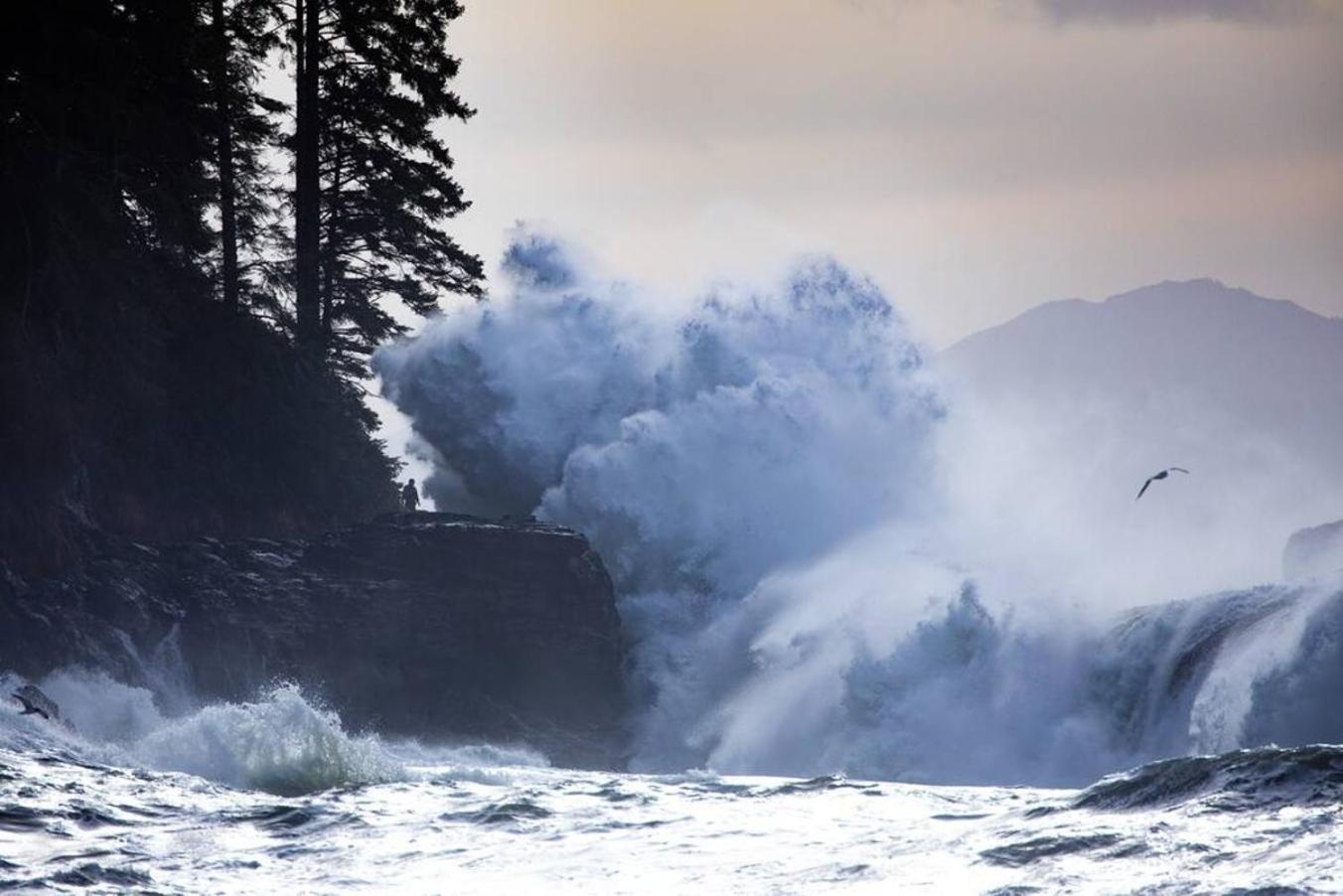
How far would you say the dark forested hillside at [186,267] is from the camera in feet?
93.2

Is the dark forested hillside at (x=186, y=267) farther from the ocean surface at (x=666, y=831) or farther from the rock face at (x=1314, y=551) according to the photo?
the rock face at (x=1314, y=551)

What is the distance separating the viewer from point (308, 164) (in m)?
37.2

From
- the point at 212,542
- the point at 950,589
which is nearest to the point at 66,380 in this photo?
the point at 212,542

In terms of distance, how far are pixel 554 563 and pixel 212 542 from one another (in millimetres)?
4863

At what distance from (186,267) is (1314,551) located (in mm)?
19132

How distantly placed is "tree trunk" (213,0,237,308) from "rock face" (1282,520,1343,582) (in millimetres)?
16835

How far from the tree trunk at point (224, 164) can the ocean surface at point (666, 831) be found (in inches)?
505

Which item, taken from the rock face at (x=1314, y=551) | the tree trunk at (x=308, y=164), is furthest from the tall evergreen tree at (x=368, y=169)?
the rock face at (x=1314, y=551)

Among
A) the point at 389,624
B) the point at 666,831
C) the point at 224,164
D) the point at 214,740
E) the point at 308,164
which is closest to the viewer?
the point at 666,831

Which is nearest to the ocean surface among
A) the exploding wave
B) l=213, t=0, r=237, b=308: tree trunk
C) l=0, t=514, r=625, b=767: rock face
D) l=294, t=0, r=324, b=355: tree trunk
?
l=0, t=514, r=625, b=767: rock face

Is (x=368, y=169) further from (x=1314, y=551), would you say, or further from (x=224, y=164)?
(x=1314, y=551)

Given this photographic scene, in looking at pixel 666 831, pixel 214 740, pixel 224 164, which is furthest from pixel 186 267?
pixel 666 831

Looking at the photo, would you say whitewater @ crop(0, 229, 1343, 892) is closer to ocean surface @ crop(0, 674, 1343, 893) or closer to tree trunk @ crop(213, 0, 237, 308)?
ocean surface @ crop(0, 674, 1343, 893)

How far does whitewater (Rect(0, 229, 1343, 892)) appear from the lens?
16.9 m
